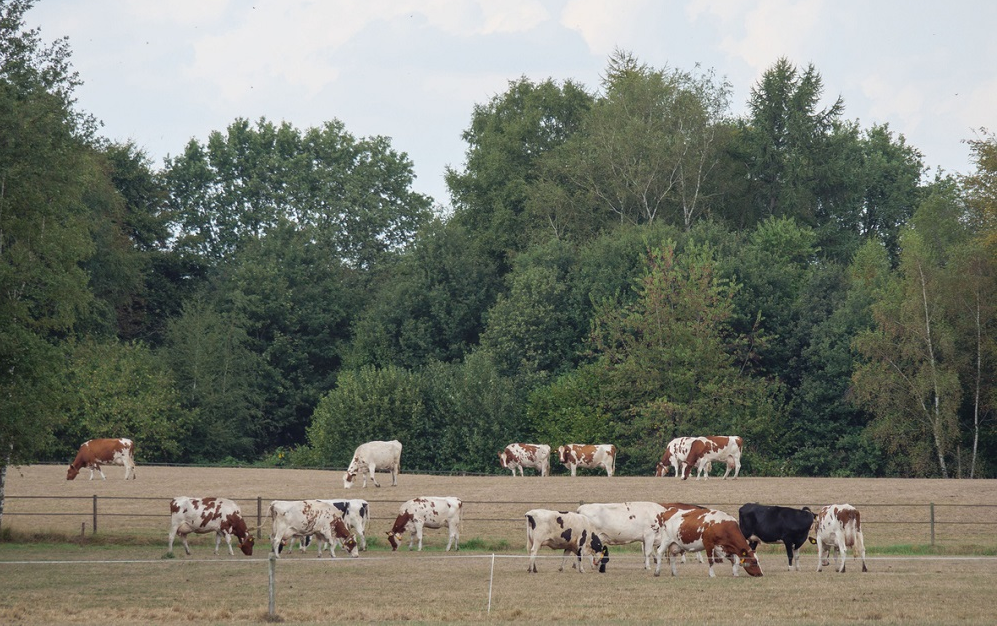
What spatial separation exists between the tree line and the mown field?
11.6 m

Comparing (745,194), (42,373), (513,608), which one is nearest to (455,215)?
(745,194)

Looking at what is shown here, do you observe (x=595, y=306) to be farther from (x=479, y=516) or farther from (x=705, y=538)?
(x=705, y=538)

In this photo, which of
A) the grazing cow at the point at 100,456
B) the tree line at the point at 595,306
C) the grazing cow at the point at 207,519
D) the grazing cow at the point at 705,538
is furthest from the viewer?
the tree line at the point at 595,306

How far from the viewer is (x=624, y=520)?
30.0 meters

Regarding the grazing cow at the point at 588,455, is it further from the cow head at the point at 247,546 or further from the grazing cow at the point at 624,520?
the grazing cow at the point at 624,520

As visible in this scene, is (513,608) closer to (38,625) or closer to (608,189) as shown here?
(38,625)

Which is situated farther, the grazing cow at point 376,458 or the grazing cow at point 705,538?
the grazing cow at point 376,458

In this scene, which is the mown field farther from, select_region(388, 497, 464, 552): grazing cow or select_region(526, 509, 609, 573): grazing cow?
select_region(388, 497, 464, 552): grazing cow

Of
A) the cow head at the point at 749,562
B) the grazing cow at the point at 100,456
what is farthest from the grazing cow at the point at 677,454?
the grazing cow at the point at 100,456

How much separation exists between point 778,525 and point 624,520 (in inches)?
148

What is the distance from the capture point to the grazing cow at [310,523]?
31125mm

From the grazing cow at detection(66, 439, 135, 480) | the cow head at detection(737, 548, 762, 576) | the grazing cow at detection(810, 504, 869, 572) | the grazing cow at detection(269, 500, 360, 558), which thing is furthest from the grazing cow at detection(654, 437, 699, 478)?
the grazing cow at detection(66, 439, 135, 480)

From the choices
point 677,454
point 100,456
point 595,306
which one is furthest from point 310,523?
point 595,306

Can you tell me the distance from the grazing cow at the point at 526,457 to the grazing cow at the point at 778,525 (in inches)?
950
